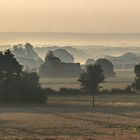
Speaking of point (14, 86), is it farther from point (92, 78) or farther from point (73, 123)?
point (73, 123)

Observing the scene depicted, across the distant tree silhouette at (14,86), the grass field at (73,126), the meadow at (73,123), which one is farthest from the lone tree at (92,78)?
the distant tree silhouette at (14,86)

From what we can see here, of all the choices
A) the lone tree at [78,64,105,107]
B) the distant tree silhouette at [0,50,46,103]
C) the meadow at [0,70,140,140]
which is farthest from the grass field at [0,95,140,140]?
the lone tree at [78,64,105,107]

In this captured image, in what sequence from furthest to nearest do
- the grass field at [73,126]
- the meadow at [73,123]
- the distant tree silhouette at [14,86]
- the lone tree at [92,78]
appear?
1. the lone tree at [92,78]
2. the distant tree silhouette at [14,86]
3. the meadow at [73,123]
4. the grass field at [73,126]

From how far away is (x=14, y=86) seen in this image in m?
89.3

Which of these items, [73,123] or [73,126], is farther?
[73,123]

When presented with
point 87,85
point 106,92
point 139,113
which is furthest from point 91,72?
point 139,113

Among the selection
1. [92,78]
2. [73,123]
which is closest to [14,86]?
[92,78]

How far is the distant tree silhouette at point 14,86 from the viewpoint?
88.1 meters

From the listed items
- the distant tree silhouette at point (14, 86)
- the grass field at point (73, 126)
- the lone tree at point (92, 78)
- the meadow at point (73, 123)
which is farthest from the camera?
the lone tree at point (92, 78)

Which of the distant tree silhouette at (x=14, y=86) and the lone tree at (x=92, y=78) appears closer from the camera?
the distant tree silhouette at (x=14, y=86)

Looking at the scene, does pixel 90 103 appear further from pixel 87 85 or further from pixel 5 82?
pixel 5 82

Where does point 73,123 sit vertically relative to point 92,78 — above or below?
below

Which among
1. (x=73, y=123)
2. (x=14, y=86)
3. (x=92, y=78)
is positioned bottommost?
(x=73, y=123)

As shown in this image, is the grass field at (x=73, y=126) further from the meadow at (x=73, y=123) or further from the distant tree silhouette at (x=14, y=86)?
the distant tree silhouette at (x=14, y=86)
